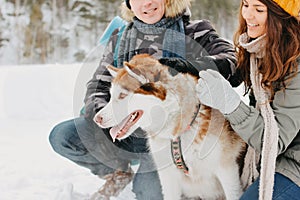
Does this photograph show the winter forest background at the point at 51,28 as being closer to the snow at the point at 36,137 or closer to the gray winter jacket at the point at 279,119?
the snow at the point at 36,137

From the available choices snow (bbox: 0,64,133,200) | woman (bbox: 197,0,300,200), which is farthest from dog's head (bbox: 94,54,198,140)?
snow (bbox: 0,64,133,200)

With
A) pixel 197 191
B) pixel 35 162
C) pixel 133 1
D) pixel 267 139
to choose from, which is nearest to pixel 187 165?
pixel 197 191

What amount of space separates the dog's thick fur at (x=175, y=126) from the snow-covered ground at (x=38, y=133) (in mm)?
409

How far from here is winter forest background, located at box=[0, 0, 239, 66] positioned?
13.2m

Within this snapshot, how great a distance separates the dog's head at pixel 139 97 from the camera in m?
1.32

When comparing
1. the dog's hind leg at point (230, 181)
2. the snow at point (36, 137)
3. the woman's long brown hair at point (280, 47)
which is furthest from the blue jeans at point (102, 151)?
the woman's long brown hair at point (280, 47)

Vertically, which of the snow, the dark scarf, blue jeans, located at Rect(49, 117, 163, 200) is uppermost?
the dark scarf

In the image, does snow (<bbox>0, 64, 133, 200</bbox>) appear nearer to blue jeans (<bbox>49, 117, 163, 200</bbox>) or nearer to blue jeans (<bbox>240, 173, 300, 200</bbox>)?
blue jeans (<bbox>49, 117, 163, 200</bbox>)

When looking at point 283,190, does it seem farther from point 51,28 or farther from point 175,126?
point 51,28

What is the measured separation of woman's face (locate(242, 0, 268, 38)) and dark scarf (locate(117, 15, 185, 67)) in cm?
26

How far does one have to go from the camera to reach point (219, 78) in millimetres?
1325

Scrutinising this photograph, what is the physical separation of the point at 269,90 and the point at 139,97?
43cm

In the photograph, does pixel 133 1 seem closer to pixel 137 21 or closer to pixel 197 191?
pixel 137 21

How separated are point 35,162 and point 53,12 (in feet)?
37.8
